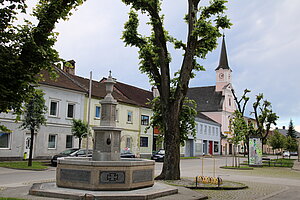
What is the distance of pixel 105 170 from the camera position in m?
10.1

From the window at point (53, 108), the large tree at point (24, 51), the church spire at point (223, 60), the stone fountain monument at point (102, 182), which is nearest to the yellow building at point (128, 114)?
the window at point (53, 108)

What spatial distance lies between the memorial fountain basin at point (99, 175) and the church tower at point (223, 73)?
69858 millimetres

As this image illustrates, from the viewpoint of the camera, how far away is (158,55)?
1677cm

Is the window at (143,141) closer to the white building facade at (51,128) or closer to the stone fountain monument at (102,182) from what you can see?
the white building facade at (51,128)

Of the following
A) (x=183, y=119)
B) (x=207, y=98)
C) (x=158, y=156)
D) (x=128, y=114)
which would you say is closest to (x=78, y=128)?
(x=158, y=156)

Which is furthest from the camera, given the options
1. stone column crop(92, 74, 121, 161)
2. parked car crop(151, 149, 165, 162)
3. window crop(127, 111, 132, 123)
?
window crop(127, 111, 132, 123)

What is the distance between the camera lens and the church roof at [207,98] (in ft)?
250

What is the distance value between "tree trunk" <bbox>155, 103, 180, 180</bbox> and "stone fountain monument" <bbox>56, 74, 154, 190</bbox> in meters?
4.12

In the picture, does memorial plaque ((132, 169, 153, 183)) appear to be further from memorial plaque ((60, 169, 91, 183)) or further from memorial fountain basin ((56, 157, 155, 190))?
memorial plaque ((60, 169, 91, 183))

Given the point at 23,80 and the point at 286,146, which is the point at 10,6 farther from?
the point at 286,146

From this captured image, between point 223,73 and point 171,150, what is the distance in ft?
215

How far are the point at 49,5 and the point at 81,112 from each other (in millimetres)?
28267

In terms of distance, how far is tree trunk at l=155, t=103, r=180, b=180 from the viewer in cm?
1553

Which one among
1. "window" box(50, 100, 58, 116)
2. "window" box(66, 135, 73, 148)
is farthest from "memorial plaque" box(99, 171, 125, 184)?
"window" box(66, 135, 73, 148)
